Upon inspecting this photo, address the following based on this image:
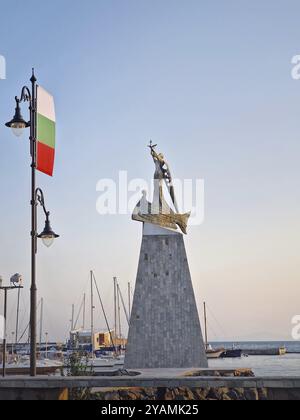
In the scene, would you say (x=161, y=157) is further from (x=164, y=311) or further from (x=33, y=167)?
(x=33, y=167)

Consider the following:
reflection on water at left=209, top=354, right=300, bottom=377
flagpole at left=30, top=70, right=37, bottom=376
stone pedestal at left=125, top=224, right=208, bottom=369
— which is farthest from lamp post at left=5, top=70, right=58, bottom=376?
reflection on water at left=209, top=354, right=300, bottom=377

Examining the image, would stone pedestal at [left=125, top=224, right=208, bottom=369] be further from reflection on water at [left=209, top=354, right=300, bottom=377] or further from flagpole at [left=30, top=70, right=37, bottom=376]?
flagpole at [left=30, top=70, right=37, bottom=376]

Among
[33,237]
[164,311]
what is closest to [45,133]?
[33,237]

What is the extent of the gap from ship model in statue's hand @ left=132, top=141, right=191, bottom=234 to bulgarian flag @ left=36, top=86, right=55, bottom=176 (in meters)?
16.0

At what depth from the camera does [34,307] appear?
35.2 ft

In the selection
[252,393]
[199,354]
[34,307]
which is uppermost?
[34,307]

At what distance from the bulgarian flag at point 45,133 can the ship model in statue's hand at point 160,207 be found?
52.5ft

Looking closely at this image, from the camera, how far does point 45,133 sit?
12.3 metres

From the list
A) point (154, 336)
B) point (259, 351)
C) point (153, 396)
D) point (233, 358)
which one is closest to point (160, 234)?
point (154, 336)

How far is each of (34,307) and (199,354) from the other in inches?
698

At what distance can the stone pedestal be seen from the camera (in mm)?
26953

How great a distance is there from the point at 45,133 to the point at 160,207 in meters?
16.8
